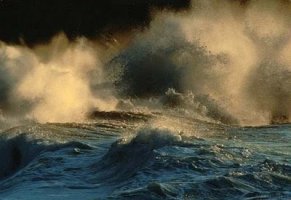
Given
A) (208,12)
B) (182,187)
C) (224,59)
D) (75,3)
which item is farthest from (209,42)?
(182,187)

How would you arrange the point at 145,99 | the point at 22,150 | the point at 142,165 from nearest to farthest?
the point at 142,165 < the point at 22,150 < the point at 145,99

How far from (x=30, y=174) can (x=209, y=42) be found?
1300 cm

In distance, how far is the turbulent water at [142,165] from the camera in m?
11.7

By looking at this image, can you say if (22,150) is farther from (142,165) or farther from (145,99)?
(145,99)

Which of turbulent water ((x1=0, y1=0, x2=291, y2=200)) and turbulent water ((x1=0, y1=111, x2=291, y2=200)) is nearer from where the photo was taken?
turbulent water ((x1=0, y1=111, x2=291, y2=200))

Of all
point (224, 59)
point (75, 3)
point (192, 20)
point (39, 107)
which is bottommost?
point (39, 107)

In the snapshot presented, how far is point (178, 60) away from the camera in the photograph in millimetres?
25266

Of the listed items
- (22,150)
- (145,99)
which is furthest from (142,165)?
(145,99)

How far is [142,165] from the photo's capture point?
43.1 feet

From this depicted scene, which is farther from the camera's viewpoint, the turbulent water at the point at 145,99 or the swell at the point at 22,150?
the swell at the point at 22,150

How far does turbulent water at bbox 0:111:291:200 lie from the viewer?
11672 millimetres

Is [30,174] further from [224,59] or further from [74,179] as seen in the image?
[224,59]

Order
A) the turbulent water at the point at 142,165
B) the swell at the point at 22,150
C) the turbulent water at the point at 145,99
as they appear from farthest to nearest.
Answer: the swell at the point at 22,150 < the turbulent water at the point at 145,99 < the turbulent water at the point at 142,165

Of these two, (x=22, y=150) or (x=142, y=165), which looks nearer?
(x=142, y=165)
